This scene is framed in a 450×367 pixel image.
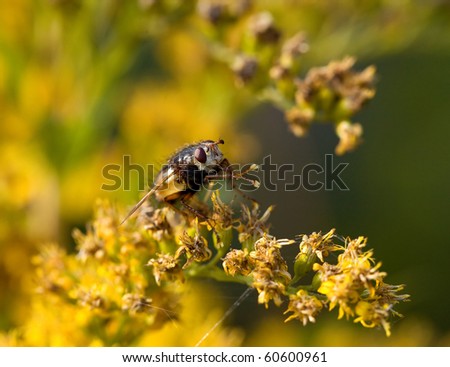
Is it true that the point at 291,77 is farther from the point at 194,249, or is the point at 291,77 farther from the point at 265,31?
the point at 194,249

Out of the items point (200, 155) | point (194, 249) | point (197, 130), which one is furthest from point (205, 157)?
point (197, 130)

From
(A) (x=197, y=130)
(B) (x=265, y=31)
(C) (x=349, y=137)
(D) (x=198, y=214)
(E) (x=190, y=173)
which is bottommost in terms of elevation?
(D) (x=198, y=214)

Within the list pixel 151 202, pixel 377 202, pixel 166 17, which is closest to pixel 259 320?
pixel 377 202

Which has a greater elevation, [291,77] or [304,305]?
[291,77]

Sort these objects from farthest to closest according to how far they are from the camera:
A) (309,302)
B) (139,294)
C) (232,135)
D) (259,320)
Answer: (232,135) < (259,320) < (139,294) < (309,302)

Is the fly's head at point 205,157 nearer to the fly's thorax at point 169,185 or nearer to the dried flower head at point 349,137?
the fly's thorax at point 169,185

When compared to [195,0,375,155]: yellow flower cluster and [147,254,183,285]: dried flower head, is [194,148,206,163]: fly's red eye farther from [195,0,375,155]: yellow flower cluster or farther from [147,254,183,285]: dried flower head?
[195,0,375,155]: yellow flower cluster
